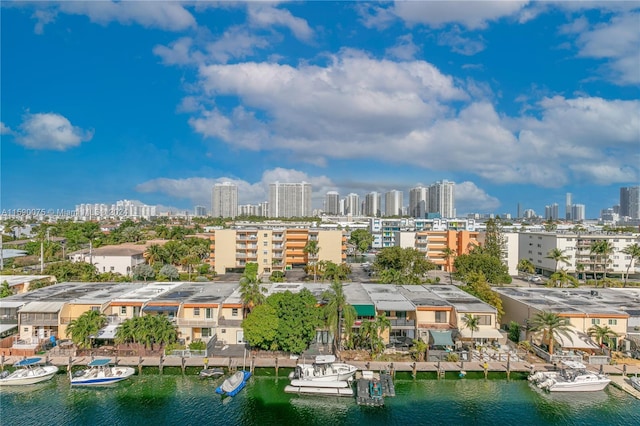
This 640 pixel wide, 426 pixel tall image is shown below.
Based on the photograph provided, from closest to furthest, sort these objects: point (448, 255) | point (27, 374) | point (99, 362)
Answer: point (27, 374), point (99, 362), point (448, 255)

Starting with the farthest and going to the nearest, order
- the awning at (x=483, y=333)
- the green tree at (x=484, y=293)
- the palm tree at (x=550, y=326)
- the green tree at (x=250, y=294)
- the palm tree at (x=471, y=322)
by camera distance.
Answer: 1. the green tree at (x=484, y=293)
2. the green tree at (x=250, y=294)
3. the awning at (x=483, y=333)
4. the palm tree at (x=471, y=322)
5. the palm tree at (x=550, y=326)

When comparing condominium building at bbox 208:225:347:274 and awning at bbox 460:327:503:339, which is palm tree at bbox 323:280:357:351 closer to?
awning at bbox 460:327:503:339

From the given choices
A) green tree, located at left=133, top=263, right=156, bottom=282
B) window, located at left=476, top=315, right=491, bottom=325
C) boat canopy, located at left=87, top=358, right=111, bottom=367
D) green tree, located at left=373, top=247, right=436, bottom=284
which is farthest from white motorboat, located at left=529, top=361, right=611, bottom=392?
green tree, located at left=133, top=263, right=156, bottom=282

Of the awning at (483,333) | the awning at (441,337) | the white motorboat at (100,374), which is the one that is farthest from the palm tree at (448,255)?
the white motorboat at (100,374)

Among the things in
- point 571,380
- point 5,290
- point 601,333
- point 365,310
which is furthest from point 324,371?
point 5,290

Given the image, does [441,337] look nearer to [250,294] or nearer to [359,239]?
[250,294]

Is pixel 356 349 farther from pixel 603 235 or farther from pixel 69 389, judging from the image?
pixel 603 235

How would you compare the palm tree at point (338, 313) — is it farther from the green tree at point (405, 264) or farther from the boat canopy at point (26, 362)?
the boat canopy at point (26, 362)
